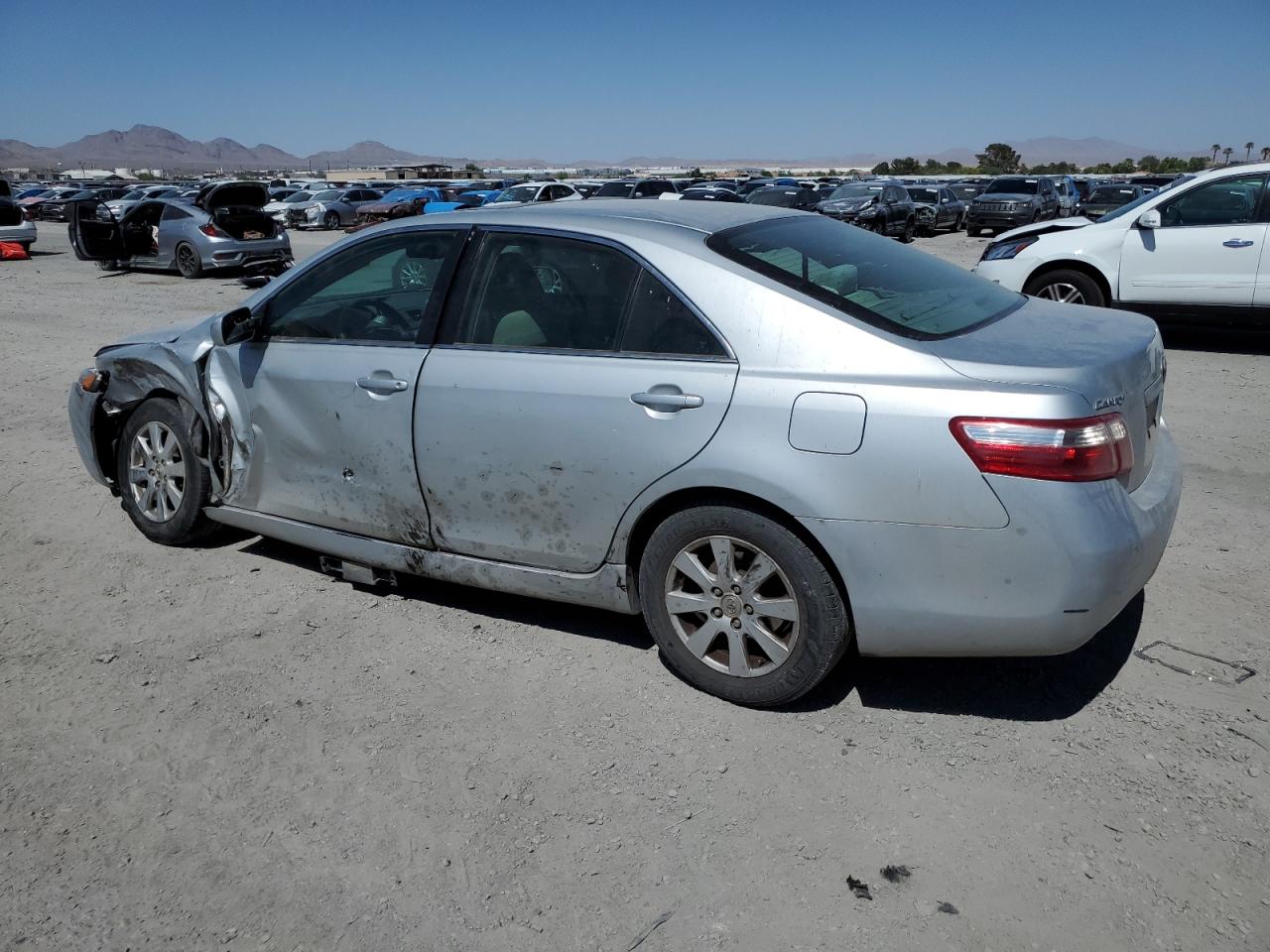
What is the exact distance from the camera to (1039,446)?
2891 millimetres

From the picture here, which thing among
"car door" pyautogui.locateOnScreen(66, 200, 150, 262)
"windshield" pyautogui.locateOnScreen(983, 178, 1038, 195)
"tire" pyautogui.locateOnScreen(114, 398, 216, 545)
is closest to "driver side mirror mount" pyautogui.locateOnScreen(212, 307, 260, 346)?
"tire" pyautogui.locateOnScreen(114, 398, 216, 545)

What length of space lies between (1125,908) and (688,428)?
1.80m

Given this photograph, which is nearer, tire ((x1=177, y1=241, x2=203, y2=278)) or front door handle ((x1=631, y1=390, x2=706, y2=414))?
front door handle ((x1=631, y1=390, x2=706, y2=414))

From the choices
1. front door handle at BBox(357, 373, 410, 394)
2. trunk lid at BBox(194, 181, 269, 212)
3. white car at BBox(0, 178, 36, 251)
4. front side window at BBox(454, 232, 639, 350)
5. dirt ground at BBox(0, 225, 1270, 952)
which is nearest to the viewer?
dirt ground at BBox(0, 225, 1270, 952)

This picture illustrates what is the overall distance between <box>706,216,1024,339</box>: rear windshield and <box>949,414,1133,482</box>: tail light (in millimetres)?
471

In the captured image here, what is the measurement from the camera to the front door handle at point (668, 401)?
10.8 ft

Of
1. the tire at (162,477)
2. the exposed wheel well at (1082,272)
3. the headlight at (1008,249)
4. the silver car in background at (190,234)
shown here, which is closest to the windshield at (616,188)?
the silver car in background at (190,234)

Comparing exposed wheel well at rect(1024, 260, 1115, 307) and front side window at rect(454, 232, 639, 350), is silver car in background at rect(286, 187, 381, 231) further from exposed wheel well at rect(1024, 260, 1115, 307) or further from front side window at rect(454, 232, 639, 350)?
front side window at rect(454, 232, 639, 350)

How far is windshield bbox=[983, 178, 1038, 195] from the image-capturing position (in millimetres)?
29891

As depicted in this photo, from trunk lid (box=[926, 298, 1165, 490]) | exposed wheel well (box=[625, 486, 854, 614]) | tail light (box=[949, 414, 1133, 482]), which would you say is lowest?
exposed wheel well (box=[625, 486, 854, 614])

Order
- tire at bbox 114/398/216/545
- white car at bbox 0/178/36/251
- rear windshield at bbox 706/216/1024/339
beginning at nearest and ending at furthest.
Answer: rear windshield at bbox 706/216/1024/339, tire at bbox 114/398/216/545, white car at bbox 0/178/36/251

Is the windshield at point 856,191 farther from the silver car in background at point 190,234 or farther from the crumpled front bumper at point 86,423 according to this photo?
the crumpled front bumper at point 86,423

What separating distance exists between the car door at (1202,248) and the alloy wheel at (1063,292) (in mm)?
414

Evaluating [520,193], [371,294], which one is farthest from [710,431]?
[520,193]
